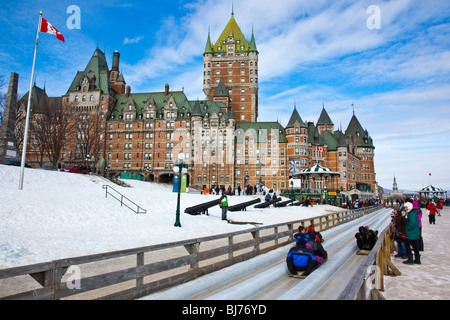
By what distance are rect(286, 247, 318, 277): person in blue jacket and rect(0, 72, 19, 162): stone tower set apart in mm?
29789

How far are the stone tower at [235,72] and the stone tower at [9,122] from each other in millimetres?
59310

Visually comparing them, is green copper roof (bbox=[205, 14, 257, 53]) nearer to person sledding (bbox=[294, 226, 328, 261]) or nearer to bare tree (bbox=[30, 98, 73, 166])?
bare tree (bbox=[30, 98, 73, 166])

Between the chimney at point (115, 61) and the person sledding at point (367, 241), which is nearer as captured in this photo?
the person sledding at point (367, 241)

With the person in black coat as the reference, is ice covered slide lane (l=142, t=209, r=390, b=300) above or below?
below

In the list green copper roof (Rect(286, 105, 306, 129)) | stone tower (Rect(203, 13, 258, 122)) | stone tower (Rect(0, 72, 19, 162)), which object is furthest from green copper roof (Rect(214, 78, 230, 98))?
stone tower (Rect(0, 72, 19, 162))

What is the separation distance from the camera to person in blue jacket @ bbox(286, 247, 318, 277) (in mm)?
7406

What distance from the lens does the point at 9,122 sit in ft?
89.7

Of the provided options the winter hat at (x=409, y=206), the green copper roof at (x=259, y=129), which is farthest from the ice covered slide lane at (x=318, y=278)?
the green copper roof at (x=259, y=129)

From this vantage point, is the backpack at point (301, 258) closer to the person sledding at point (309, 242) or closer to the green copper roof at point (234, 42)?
the person sledding at point (309, 242)

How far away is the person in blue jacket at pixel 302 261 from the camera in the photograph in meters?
7.41

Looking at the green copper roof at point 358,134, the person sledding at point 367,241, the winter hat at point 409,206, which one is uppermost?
the green copper roof at point 358,134

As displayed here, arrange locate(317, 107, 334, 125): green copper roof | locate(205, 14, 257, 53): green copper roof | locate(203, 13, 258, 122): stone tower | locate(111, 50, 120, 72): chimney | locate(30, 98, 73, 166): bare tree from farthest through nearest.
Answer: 1. locate(317, 107, 334, 125): green copper roof
2. locate(205, 14, 257, 53): green copper roof
3. locate(203, 13, 258, 122): stone tower
4. locate(111, 50, 120, 72): chimney
5. locate(30, 98, 73, 166): bare tree
